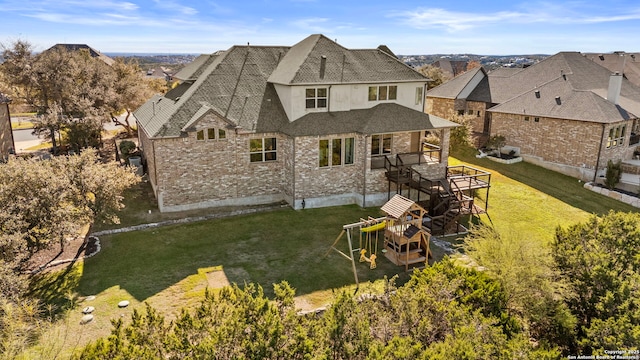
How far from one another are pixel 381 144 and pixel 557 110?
16.0 m

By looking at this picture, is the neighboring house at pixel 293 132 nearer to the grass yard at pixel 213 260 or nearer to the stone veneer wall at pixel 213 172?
the stone veneer wall at pixel 213 172

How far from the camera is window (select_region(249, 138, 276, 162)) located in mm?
22406

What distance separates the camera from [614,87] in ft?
103

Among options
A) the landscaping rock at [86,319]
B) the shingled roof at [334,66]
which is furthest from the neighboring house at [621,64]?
the landscaping rock at [86,319]

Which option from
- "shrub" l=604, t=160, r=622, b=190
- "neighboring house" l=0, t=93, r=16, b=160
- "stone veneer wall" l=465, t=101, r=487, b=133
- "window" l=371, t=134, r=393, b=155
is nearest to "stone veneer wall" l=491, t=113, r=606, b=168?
"shrub" l=604, t=160, r=622, b=190

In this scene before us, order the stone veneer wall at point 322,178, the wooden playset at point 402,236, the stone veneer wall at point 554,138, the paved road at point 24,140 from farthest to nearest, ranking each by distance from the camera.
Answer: the paved road at point 24,140 < the stone veneer wall at point 554,138 < the stone veneer wall at point 322,178 < the wooden playset at point 402,236

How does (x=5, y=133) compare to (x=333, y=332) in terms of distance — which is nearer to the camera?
(x=333, y=332)

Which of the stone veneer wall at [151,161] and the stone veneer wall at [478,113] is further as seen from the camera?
the stone veneer wall at [478,113]

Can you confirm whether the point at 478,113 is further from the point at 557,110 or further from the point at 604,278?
the point at 604,278

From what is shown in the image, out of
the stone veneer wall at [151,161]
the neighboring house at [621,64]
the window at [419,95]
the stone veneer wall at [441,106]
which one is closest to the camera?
the stone veneer wall at [151,161]

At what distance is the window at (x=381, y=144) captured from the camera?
24.8 meters

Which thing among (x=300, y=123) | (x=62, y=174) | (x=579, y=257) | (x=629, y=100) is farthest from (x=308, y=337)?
(x=629, y=100)

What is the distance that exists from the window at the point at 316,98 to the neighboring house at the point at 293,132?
57 mm

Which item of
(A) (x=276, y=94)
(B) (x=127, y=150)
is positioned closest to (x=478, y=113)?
(A) (x=276, y=94)
